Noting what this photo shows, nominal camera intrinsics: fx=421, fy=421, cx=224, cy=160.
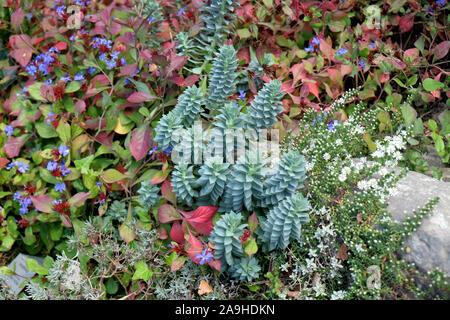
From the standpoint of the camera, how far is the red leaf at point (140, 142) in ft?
8.04

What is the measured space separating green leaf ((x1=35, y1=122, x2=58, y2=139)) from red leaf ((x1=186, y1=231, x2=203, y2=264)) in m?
1.31

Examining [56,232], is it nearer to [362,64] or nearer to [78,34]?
[78,34]

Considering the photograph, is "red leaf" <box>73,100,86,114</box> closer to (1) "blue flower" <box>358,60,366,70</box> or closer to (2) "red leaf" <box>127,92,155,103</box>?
(2) "red leaf" <box>127,92,155,103</box>

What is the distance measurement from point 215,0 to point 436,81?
1.48m

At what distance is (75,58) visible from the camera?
10.1 feet

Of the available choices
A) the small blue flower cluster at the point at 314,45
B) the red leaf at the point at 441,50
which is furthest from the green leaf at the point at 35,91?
the red leaf at the point at 441,50

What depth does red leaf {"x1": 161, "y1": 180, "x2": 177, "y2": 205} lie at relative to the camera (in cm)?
232

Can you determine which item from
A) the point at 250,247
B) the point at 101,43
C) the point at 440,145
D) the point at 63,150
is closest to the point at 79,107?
the point at 63,150

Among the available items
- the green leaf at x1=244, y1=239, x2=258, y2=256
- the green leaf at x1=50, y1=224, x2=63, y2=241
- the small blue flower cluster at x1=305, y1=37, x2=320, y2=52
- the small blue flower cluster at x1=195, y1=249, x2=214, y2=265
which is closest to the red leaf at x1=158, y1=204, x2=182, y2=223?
the small blue flower cluster at x1=195, y1=249, x2=214, y2=265

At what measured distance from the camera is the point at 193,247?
2.07 meters
